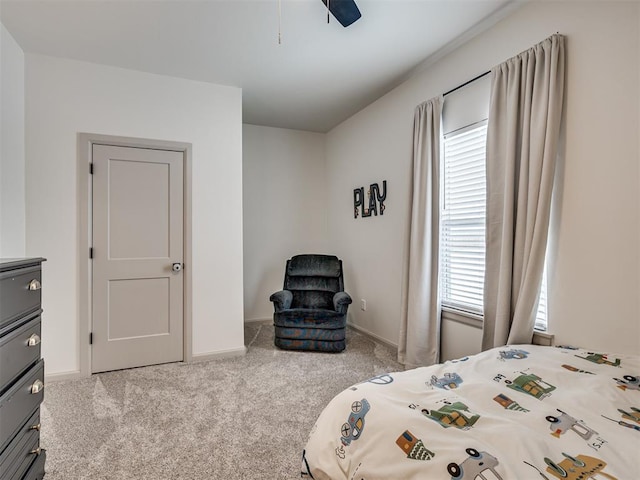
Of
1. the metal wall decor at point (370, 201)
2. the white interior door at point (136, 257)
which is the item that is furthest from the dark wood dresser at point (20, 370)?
the metal wall decor at point (370, 201)

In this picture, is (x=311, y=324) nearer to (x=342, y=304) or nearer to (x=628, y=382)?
(x=342, y=304)

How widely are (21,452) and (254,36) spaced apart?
281cm

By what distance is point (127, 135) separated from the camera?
2.97 metres

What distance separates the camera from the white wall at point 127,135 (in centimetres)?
272

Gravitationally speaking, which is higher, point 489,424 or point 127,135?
point 127,135

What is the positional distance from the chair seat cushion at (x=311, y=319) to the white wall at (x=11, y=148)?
2288 millimetres

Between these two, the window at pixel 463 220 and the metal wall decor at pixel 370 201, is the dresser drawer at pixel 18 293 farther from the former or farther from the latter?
the metal wall decor at pixel 370 201

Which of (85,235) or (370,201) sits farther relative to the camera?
(370,201)

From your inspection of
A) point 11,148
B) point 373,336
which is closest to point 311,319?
point 373,336

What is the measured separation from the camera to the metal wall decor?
12.0 ft

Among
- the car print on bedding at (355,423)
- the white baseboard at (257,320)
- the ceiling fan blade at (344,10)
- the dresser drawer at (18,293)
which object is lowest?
the white baseboard at (257,320)

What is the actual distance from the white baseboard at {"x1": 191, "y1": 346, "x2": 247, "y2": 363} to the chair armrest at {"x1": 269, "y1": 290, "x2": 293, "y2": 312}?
545 millimetres

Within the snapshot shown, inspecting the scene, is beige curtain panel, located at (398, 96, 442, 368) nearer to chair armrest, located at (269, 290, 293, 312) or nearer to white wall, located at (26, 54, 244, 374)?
chair armrest, located at (269, 290, 293, 312)

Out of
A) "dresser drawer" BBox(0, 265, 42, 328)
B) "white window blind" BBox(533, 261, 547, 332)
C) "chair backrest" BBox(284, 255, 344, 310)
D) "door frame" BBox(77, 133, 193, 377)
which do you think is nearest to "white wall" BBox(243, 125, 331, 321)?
"chair backrest" BBox(284, 255, 344, 310)
